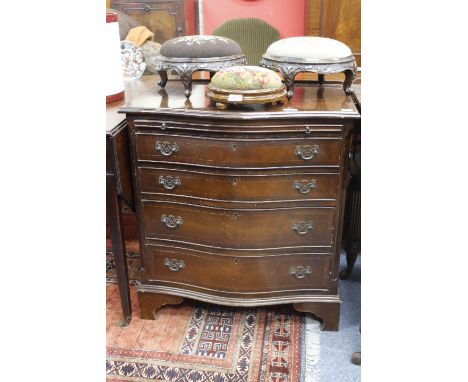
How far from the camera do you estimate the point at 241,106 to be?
159cm

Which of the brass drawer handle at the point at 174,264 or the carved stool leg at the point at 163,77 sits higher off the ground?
the carved stool leg at the point at 163,77

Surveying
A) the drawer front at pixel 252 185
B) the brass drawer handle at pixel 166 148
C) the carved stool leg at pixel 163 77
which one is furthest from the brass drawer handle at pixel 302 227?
the carved stool leg at pixel 163 77

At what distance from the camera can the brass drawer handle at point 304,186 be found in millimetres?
1635

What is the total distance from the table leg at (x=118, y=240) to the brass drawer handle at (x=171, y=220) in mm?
171

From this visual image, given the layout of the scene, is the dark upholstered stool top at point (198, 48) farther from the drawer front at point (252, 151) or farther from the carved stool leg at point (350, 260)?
the carved stool leg at point (350, 260)

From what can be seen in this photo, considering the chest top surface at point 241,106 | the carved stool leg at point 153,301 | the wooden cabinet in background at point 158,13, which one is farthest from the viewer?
the wooden cabinet in background at point 158,13

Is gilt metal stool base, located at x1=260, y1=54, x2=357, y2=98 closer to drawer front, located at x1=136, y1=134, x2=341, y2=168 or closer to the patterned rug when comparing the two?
drawer front, located at x1=136, y1=134, x2=341, y2=168

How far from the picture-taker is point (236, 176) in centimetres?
161

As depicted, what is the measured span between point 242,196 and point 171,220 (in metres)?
0.32

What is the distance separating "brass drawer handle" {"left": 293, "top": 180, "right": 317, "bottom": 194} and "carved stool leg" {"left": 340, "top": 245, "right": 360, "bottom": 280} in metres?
0.64
